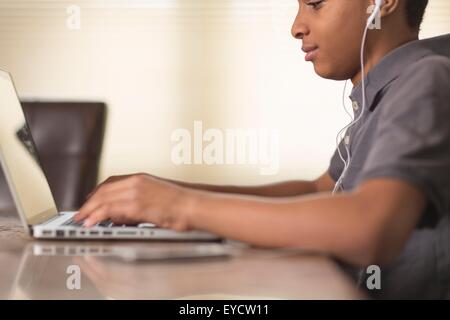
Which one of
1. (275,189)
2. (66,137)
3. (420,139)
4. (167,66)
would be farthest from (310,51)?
(167,66)

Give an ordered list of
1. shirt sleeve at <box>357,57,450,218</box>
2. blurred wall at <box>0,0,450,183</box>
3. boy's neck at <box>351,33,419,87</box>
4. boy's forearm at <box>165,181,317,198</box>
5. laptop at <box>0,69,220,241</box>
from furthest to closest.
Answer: blurred wall at <box>0,0,450,183</box>, boy's forearm at <box>165,181,317,198</box>, boy's neck at <box>351,33,419,87</box>, laptop at <box>0,69,220,241</box>, shirt sleeve at <box>357,57,450,218</box>

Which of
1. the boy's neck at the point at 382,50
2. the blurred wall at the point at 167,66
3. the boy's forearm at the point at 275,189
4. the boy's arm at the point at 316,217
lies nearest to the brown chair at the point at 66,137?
the blurred wall at the point at 167,66

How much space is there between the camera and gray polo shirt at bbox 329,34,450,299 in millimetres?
674

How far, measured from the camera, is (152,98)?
2227mm

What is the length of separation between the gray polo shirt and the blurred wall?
1.27m

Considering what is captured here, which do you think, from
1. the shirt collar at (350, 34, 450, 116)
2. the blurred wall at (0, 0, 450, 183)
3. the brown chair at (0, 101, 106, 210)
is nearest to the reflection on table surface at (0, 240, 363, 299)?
the shirt collar at (350, 34, 450, 116)

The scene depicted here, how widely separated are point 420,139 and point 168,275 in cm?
33

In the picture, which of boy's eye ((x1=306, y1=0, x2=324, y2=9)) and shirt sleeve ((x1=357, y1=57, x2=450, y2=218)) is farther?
boy's eye ((x1=306, y1=0, x2=324, y2=9))

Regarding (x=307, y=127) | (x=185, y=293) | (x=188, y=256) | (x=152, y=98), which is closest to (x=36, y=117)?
(x=152, y=98)

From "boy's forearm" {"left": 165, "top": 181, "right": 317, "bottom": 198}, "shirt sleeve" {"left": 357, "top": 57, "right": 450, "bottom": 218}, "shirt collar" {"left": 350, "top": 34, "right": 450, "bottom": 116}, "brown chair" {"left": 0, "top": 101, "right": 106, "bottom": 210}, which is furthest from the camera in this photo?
"brown chair" {"left": 0, "top": 101, "right": 106, "bottom": 210}

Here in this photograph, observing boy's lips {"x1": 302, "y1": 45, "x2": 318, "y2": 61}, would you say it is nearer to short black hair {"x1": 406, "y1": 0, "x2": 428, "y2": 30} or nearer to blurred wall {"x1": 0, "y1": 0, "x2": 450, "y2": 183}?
short black hair {"x1": 406, "y1": 0, "x2": 428, "y2": 30}

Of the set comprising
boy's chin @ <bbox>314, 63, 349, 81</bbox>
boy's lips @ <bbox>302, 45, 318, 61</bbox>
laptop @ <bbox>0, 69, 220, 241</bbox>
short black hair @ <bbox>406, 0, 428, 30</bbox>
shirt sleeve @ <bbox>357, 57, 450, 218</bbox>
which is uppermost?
short black hair @ <bbox>406, 0, 428, 30</bbox>

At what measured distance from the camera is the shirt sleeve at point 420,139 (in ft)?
2.18

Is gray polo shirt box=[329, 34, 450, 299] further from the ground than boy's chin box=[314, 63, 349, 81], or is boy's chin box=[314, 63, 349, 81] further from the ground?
boy's chin box=[314, 63, 349, 81]
